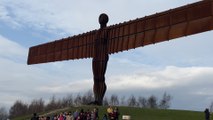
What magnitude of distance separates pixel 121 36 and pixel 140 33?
1.77 meters

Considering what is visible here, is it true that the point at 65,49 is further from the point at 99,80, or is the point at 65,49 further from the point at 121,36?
the point at 121,36

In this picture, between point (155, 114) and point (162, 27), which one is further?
A: point (155, 114)

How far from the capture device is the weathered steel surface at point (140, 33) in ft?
79.6

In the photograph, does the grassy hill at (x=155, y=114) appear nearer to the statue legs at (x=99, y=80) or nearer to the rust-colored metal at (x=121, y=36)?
the statue legs at (x=99, y=80)

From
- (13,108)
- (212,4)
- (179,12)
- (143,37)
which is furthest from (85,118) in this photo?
(13,108)

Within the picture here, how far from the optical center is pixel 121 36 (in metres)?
28.9

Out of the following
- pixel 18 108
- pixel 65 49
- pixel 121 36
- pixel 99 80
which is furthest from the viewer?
pixel 18 108

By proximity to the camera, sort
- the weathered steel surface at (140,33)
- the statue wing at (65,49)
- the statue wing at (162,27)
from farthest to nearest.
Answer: the statue wing at (65,49)
the weathered steel surface at (140,33)
the statue wing at (162,27)

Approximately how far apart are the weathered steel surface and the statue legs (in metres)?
1.03

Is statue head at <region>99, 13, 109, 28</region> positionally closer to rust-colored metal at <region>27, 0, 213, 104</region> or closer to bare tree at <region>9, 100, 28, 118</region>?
rust-colored metal at <region>27, 0, 213, 104</region>

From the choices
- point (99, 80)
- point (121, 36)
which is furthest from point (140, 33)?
point (99, 80)

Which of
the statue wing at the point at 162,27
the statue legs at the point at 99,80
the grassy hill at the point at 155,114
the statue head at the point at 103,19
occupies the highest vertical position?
the statue head at the point at 103,19

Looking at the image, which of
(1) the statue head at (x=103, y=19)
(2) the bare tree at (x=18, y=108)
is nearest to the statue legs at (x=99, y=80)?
(1) the statue head at (x=103, y=19)

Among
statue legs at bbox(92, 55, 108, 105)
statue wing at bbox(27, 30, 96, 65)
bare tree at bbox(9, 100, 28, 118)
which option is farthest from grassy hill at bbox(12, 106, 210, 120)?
bare tree at bbox(9, 100, 28, 118)
